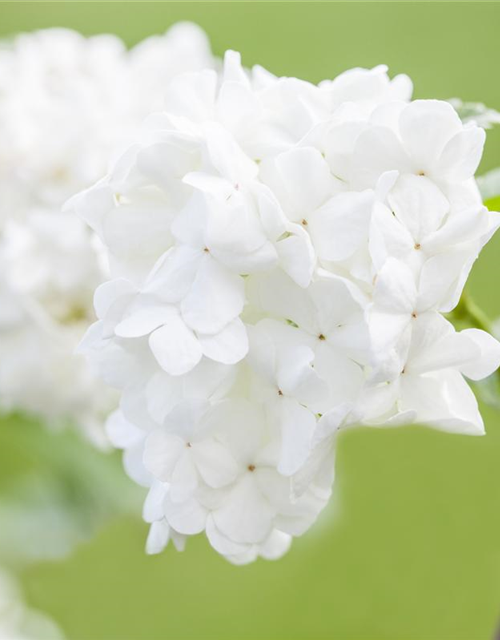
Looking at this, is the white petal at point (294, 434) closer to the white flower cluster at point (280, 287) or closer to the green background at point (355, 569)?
the white flower cluster at point (280, 287)

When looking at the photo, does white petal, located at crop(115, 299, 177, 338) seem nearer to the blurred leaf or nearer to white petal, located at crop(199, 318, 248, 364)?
white petal, located at crop(199, 318, 248, 364)

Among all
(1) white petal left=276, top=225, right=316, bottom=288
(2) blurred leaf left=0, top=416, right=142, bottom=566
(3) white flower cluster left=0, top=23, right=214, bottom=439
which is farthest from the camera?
(2) blurred leaf left=0, top=416, right=142, bottom=566

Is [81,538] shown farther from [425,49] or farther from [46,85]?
[425,49]

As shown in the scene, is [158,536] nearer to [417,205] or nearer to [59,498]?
[417,205]

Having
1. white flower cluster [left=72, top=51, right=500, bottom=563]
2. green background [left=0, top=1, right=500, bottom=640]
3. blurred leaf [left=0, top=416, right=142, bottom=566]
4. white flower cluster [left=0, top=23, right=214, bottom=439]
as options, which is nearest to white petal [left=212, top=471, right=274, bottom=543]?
white flower cluster [left=72, top=51, right=500, bottom=563]

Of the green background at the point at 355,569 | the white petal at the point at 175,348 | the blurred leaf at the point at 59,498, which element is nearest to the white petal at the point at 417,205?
the white petal at the point at 175,348

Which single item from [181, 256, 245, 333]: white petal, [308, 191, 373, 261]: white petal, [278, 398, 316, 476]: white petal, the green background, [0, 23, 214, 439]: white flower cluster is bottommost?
the green background

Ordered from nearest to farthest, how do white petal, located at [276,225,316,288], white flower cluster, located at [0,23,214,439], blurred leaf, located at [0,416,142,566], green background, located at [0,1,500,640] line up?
1. white petal, located at [276,225,316,288]
2. white flower cluster, located at [0,23,214,439]
3. blurred leaf, located at [0,416,142,566]
4. green background, located at [0,1,500,640]
